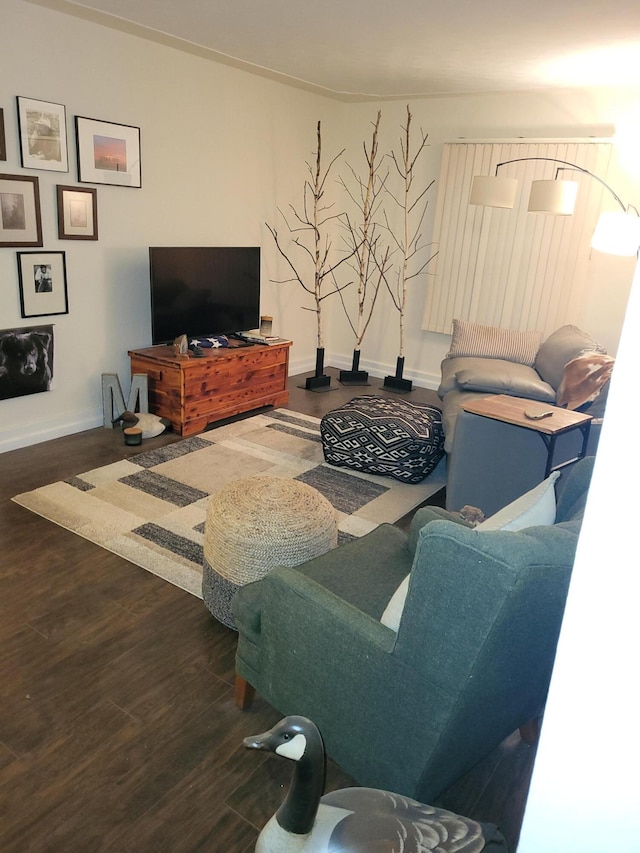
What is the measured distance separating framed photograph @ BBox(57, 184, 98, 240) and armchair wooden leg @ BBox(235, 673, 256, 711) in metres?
3.16

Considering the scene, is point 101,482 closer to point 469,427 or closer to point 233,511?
point 233,511

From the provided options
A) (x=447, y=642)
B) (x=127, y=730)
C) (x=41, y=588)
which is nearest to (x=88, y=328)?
(x=41, y=588)

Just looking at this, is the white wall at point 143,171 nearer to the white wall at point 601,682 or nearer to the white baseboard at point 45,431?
the white baseboard at point 45,431

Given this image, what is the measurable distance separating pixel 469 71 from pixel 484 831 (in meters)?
4.75

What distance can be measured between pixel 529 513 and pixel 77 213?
3.61m

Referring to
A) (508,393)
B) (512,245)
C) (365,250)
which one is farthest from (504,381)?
(365,250)

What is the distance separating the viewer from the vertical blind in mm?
5160

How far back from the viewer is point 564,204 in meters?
4.02

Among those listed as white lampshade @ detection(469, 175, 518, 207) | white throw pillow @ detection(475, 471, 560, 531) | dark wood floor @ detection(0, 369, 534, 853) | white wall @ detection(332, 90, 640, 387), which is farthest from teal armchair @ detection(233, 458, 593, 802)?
white wall @ detection(332, 90, 640, 387)

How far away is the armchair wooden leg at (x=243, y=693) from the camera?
81.0 inches

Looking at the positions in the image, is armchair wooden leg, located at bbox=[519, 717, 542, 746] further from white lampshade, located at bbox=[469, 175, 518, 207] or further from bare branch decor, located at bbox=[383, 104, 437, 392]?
bare branch decor, located at bbox=[383, 104, 437, 392]

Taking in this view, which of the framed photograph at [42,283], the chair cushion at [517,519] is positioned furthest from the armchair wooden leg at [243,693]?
the framed photograph at [42,283]

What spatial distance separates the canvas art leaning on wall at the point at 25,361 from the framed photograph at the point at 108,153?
105cm

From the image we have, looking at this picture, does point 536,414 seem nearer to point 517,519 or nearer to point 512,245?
point 517,519
